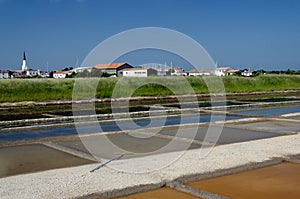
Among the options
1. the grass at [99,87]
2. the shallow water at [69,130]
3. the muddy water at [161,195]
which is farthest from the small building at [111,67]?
the muddy water at [161,195]

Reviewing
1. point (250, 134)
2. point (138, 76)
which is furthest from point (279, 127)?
point (138, 76)

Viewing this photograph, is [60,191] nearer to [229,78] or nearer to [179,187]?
[179,187]

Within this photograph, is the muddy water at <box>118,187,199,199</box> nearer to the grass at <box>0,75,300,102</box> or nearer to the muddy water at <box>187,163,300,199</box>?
the muddy water at <box>187,163,300,199</box>

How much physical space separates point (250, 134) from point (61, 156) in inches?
164

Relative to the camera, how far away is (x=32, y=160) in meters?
5.81

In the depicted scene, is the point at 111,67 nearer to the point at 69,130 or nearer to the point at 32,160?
the point at 69,130

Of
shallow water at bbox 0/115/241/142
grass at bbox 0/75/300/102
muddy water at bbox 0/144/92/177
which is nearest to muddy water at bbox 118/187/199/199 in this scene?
muddy water at bbox 0/144/92/177

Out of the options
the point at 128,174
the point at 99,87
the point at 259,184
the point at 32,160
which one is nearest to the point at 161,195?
the point at 128,174

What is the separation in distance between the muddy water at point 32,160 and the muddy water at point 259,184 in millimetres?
1998

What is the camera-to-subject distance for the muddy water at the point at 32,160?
5.24m

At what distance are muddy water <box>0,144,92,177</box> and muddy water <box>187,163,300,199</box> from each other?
200 centimetres

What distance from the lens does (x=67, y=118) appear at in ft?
38.5

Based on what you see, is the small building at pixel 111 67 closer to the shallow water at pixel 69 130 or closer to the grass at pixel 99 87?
the grass at pixel 99 87

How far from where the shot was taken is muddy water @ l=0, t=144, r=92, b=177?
524cm
